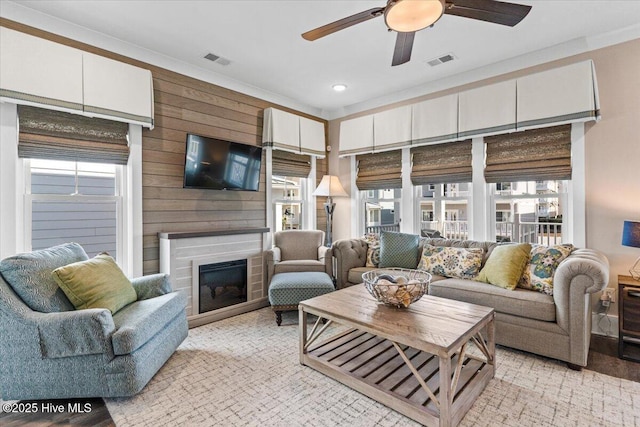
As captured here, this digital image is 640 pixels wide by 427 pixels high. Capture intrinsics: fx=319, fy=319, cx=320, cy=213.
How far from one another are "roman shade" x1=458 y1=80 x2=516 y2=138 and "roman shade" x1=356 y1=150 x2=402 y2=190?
A: 962mm

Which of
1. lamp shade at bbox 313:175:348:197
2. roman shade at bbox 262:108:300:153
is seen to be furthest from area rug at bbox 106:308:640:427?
roman shade at bbox 262:108:300:153

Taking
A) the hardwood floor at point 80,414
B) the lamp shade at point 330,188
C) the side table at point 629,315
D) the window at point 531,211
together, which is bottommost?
the hardwood floor at point 80,414

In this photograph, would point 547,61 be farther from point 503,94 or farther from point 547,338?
point 547,338

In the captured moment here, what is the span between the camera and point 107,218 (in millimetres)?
3100

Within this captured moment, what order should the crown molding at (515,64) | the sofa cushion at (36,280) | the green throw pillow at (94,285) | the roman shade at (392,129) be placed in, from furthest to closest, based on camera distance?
the roman shade at (392,129)
the crown molding at (515,64)
the green throw pillow at (94,285)
the sofa cushion at (36,280)

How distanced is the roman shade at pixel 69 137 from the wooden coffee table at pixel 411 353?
2.31m

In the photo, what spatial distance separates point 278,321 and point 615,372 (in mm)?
2771

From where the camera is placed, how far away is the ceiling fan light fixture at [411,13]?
1778 mm

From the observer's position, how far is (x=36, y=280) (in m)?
2.07

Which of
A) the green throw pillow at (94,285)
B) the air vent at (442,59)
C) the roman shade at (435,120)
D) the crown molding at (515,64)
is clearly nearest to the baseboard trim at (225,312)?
the green throw pillow at (94,285)

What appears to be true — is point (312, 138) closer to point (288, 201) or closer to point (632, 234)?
point (288, 201)

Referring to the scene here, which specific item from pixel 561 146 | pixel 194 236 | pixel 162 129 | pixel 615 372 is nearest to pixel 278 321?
pixel 194 236

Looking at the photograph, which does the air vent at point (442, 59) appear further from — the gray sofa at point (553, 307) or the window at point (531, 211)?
the gray sofa at point (553, 307)

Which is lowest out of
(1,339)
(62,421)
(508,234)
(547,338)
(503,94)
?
(62,421)
